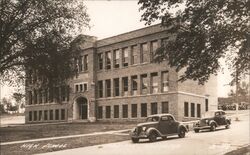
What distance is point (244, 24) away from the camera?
1152 cm

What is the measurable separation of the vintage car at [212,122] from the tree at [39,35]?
10.2 m

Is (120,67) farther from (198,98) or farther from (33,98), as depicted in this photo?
(33,98)

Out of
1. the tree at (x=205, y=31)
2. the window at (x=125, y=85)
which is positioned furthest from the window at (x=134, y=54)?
the tree at (x=205, y=31)

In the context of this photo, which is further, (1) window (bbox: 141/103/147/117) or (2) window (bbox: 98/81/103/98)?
(2) window (bbox: 98/81/103/98)

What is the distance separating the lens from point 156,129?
21969 millimetres

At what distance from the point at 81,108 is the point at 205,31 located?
1531 inches

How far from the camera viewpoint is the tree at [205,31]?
11.3 meters

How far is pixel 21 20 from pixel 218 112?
48.5 feet

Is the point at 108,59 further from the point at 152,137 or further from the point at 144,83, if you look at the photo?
the point at 152,137

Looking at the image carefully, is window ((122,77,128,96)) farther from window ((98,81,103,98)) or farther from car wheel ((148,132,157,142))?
car wheel ((148,132,157,142))

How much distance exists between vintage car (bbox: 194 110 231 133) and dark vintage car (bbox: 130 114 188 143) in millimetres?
4232

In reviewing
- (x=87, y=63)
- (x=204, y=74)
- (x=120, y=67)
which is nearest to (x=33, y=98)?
(x=87, y=63)

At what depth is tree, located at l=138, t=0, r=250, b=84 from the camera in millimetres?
11312

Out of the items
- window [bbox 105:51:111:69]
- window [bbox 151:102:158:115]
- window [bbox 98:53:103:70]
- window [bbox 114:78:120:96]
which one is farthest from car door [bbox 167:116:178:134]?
window [bbox 98:53:103:70]
